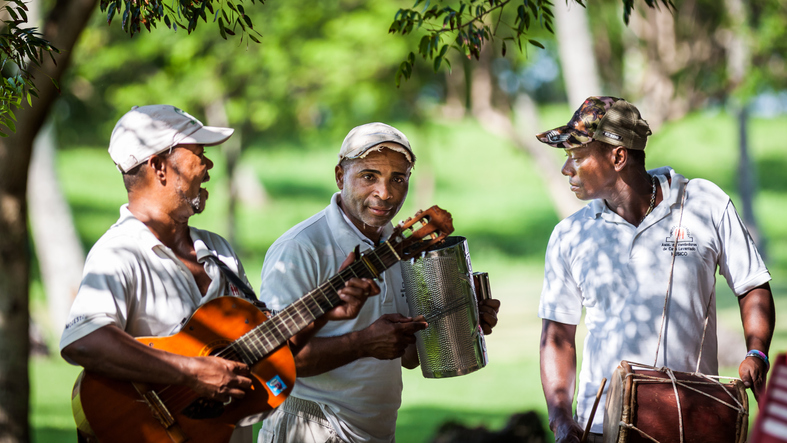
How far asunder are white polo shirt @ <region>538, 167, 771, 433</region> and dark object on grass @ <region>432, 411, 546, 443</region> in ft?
7.55

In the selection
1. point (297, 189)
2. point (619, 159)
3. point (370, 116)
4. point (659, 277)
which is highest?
point (370, 116)

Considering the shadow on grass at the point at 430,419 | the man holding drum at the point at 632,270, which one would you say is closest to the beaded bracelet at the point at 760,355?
the man holding drum at the point at 632,270

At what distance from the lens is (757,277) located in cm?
359

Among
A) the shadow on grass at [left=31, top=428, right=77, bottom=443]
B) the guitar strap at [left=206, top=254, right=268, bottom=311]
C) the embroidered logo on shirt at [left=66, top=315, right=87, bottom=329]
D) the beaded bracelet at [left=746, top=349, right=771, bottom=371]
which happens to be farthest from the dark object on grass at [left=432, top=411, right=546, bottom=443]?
the shadow on grass at [left=31, top=428, right=77, bottom=443]

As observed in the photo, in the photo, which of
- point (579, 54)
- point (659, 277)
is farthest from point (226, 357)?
point (579, 54)

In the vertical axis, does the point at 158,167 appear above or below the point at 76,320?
above

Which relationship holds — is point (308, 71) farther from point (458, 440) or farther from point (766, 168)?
point (766, 168)

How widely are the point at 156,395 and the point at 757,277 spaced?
8.63ft

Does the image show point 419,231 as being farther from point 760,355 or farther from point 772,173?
point 772,173

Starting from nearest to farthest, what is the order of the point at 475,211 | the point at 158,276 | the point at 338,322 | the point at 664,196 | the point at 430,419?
the point at 158,276
the point at 338,322
the point at 664,196
the point at 430,419
the point at 475,211

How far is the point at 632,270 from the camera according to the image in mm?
3654

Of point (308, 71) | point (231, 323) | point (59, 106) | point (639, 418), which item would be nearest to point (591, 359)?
point (639, 418)

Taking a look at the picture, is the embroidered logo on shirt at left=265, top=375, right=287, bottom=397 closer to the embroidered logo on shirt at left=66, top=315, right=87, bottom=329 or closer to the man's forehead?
the embroidered logo on shirt at left=66, top=315, right=87, bottom=329

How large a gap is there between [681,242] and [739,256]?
269mm
